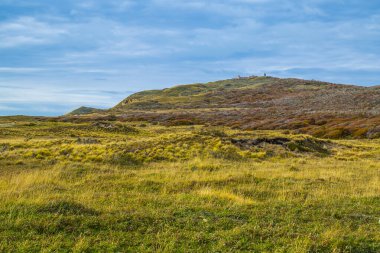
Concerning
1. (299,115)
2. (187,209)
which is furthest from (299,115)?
(187,209)

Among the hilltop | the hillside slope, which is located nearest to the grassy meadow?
the hilltop

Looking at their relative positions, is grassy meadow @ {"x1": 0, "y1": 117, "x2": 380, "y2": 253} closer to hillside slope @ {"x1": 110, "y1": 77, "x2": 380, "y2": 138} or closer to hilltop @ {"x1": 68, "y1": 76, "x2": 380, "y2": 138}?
hilltop @ {"x1": 68, "y1": 76, "x2": 380, "y2": 138}

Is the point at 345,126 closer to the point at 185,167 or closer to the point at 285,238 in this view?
the point at 185,167

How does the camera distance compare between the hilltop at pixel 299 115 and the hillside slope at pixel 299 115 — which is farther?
the hilltop at pixel 299 115

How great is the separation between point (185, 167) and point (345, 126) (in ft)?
143

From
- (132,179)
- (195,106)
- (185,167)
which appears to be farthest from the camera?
(195,106)

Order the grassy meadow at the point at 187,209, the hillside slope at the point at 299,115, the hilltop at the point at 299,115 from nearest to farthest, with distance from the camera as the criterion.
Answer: the grassy meadow at the point at 187,209, the hillside slope at the point at 299,115, the hilltop at the point at 299,115

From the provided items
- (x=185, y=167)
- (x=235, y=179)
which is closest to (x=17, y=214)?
(x=235, y=179)

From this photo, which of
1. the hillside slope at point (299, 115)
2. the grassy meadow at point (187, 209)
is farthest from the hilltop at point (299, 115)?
the grassy meadow at point (187, 209)

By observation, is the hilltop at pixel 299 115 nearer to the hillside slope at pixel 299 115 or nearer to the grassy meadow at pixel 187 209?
the hillside slope at pixel 299 115

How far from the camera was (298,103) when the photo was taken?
372 ft

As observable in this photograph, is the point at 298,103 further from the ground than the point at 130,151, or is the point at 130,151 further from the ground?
the point at 298,103

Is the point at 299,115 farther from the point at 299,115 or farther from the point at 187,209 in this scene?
the point at 187,209

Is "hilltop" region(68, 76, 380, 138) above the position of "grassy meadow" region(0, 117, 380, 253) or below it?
above
